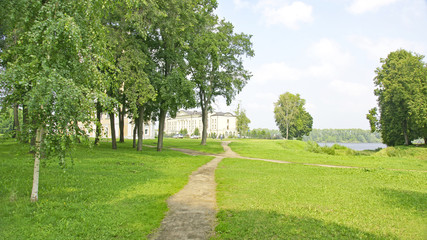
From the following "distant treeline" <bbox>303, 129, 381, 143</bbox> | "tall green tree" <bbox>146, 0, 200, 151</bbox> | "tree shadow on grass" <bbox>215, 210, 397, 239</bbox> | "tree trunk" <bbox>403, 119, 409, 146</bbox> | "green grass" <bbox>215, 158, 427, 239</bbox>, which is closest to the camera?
"tree shadow on grass" <bbox>215, 210, 397, 239</bbox>

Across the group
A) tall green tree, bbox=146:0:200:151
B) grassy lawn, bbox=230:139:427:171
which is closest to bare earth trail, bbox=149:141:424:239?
tall green tree, bbox=146:0:200:151

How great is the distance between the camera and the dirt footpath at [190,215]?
229 inches

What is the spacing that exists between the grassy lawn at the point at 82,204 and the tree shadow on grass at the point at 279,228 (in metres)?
1.72

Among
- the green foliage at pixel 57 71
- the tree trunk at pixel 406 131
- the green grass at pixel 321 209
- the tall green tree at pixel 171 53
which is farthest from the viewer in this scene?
the tree trunk at pixel 406 131

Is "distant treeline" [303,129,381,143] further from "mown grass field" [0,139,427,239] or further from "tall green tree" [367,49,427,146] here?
"mown grass field" [0,139,427,239]

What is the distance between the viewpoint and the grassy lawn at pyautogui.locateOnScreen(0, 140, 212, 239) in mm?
5875

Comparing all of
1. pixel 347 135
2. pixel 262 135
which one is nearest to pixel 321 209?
pixel 262 135

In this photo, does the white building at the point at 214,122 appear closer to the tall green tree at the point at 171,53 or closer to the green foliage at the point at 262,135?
the green foliage at the point at 262,135

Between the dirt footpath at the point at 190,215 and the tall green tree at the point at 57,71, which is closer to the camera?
the dirt footpath at the point at 190,215

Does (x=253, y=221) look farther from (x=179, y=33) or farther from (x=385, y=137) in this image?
(x=385, y=137)

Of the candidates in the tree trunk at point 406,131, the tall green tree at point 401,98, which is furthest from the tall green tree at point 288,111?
the tree trunk at point 406,131

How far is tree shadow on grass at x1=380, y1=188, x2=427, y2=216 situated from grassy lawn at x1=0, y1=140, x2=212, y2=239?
6880 mm

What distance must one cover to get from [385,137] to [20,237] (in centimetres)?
5725

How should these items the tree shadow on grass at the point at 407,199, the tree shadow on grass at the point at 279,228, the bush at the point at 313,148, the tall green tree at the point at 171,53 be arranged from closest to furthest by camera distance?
the tree shadow on grass at the point at 279,228 → the tree shadow on grass at the point at 407,199 → the tall green tree at the point at 171,53 → the bush at the point at 313,148
